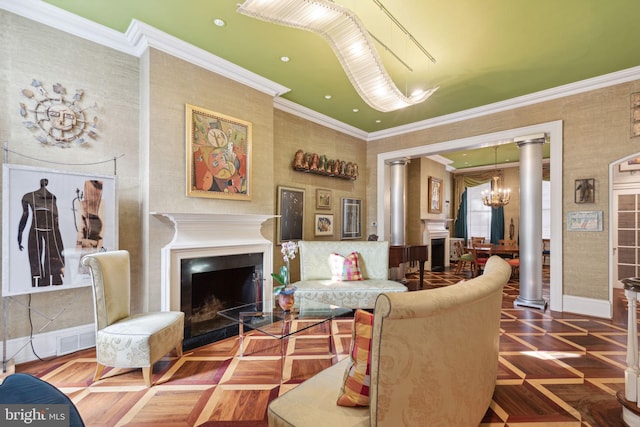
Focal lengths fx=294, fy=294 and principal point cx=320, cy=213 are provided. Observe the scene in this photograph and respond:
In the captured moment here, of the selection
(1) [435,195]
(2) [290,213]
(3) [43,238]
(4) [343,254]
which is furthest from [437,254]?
(3) [43,238]

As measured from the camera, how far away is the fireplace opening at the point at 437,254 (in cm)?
776

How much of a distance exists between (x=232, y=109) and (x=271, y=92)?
69 cm

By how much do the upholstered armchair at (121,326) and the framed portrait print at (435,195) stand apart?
6.60 m

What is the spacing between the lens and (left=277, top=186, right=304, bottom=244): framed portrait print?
459 centimetres

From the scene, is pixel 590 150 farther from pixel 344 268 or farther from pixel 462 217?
pixel 462 217

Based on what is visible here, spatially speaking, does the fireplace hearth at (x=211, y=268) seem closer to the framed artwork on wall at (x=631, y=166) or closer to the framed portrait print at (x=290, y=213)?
the framed portrait print at (x=290, y=213)

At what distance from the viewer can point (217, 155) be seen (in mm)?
3428

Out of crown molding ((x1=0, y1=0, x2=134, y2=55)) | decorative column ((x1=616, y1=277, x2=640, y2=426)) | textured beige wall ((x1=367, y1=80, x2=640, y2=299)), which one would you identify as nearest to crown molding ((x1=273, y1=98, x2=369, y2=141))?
crown molding ((x1=0, y1=0, x2=134, y2=55))

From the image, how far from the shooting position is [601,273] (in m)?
3.80

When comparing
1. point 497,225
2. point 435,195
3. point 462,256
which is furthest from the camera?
point 497,225

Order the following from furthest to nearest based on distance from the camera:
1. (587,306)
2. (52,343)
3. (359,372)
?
1. (587,306)
2. (52,343)
3. (359,372)

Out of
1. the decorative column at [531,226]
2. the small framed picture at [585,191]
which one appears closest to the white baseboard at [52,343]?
the decorative column at [531,226]

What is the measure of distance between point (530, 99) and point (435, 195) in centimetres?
368

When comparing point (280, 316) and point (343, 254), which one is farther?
point (343, 254)
